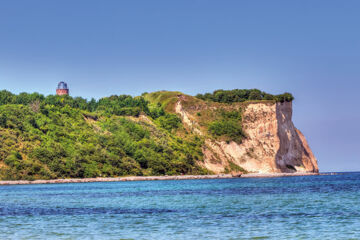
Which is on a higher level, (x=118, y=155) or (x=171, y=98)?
(x=171, y=98)

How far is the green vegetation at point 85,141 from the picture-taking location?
104m

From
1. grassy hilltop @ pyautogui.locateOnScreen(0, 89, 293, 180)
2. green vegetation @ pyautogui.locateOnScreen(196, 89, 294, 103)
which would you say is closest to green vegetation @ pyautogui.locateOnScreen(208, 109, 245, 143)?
grassy hilltop @ pyautogui.locateOnScreen(0, 89, 293, 180)

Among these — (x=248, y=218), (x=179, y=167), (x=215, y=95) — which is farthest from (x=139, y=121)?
(x=248, y=218)

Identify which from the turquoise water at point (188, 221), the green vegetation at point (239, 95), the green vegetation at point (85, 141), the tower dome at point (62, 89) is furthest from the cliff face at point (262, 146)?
the turquoise water at point (188, 221)

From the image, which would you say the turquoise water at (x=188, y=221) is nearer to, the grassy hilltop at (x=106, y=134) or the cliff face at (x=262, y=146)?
the grassy hilltop at (x=106, y=134)

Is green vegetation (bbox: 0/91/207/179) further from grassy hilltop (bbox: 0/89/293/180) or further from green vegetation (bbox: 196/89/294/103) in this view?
green vegetation (bbox: 196/89/294/103)

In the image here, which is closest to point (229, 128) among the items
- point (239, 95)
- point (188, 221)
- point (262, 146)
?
point (262, 146)

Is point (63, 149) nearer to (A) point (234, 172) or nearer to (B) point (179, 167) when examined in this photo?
(B) point (179, 167)

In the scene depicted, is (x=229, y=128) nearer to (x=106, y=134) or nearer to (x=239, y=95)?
(x=239, y=95)

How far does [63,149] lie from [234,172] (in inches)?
1846

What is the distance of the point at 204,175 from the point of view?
127 metres

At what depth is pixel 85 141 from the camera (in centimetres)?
11981

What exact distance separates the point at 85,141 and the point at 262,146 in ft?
169

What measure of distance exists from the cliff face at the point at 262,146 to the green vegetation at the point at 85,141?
4713 millimetres
